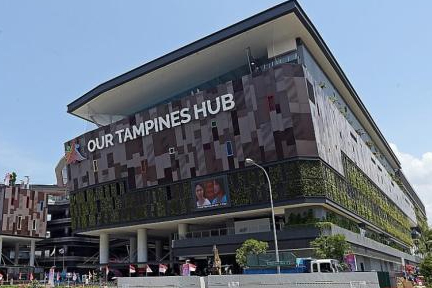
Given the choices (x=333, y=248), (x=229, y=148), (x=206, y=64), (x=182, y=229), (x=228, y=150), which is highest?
(x=206, y=64)

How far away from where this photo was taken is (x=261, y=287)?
46.4ft

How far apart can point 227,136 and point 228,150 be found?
5.88 feet

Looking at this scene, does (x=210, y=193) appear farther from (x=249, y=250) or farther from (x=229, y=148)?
(x=249, y=250)

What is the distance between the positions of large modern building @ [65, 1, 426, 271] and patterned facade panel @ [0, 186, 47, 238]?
24.3 metres

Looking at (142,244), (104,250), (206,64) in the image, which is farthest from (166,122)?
(104,250)

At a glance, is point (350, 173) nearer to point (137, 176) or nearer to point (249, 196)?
point (249, 196)

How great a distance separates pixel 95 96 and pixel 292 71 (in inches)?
1334

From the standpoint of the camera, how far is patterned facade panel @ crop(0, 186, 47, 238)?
89.6m

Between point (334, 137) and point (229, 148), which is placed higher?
point (334, 137)

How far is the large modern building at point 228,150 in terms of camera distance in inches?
2015

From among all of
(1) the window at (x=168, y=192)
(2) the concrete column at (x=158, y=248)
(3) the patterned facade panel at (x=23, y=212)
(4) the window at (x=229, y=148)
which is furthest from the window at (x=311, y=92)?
(3) the patterned facade panel at (x=23, y=212)

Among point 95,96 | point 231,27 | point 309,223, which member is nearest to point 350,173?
point 309,223

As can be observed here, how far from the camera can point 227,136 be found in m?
54.9

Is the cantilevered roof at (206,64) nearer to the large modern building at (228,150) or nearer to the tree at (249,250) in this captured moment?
the large modern building at (228,150)
